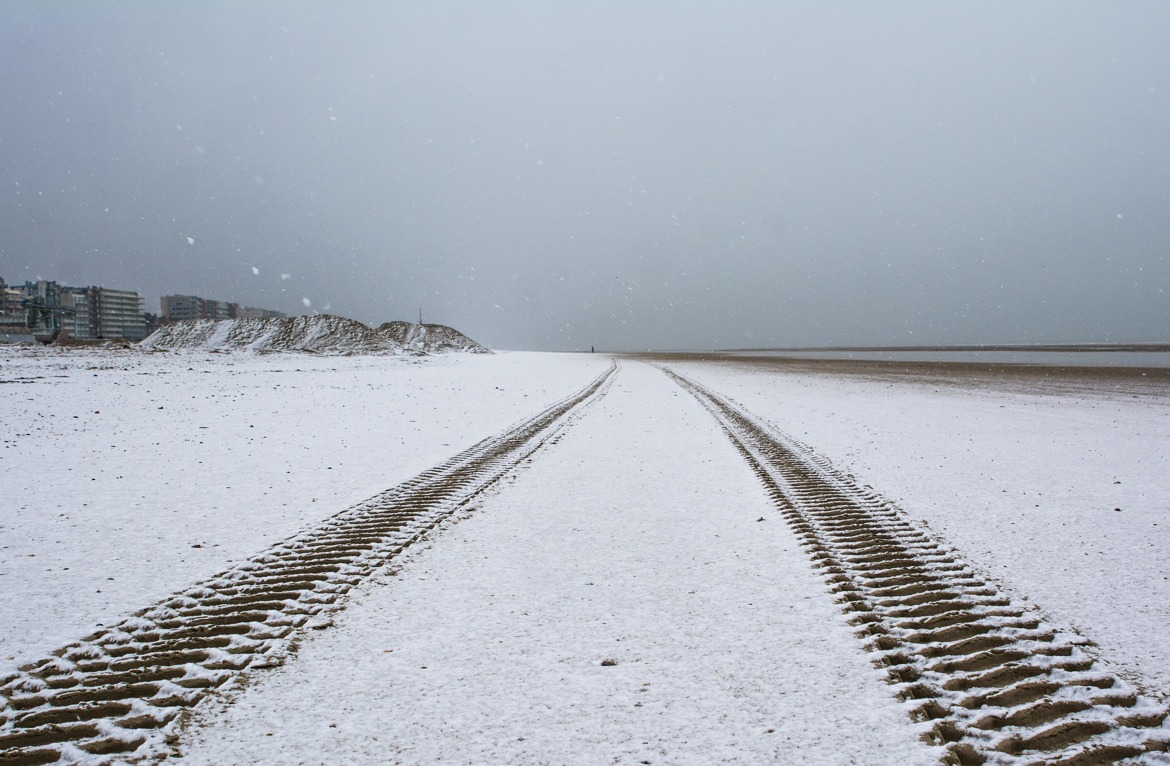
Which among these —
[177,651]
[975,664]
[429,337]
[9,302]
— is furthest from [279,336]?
[9,302]

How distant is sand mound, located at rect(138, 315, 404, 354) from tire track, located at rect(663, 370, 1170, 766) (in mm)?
53375

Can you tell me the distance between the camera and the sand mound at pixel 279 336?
5575 cm

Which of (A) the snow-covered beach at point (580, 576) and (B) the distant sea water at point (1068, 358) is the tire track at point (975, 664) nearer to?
(A) the snow-covered beach at point (580, 576)

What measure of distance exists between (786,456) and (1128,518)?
3530 millimetres

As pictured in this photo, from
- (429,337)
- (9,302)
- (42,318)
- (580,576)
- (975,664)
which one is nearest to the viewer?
(975,664)

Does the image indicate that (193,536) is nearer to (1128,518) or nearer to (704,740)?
(704,740)

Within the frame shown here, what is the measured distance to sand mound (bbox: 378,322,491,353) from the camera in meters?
79.7

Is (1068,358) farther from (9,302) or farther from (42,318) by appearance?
(9,302)

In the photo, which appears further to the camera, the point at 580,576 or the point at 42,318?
the point at 42,318

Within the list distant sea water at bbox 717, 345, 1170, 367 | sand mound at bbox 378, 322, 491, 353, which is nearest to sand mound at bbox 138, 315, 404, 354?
sand mound at bbox 378, 322, 491, 353

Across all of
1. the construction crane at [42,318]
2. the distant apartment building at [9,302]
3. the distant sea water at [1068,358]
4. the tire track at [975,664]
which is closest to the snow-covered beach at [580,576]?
the tire track at [975,664]

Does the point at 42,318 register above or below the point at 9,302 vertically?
below

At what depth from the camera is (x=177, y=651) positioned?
293 cm

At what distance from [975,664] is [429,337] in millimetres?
84671
